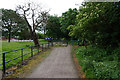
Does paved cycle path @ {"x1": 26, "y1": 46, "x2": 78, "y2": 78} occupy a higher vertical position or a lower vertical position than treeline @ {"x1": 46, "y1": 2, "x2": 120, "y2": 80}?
lower

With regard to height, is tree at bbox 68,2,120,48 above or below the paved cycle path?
above

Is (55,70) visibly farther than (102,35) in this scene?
Yes

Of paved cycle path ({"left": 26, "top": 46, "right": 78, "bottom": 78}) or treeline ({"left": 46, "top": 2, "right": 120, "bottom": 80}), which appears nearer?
treeline ({"left": 46, "top": 2, "right": 120, "bottom": 80})

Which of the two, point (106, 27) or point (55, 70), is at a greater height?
point (106, 27)

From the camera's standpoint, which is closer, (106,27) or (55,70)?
(106,27)

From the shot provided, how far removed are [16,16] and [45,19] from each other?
13.9 ft

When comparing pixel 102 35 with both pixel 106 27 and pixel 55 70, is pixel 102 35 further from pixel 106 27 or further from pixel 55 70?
pixel 55 70

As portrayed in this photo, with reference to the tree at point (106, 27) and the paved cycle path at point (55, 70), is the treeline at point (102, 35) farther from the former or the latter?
the paved cycle path at point (55, 70)

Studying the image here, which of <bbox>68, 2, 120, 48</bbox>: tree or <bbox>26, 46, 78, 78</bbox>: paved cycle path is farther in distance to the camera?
<bbox>26, 46, 78, 78</bbox>: paved cycle path

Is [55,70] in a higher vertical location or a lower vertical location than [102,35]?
lower

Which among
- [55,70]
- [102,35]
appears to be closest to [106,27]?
[102,35]

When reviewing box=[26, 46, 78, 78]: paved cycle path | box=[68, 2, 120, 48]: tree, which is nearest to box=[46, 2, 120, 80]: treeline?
box=[68, 2, 120, 48]: tree

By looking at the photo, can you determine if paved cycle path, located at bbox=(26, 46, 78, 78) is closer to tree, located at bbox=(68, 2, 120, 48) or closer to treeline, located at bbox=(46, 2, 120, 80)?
treeline, located at bbox=(46, 2, 120, 80)

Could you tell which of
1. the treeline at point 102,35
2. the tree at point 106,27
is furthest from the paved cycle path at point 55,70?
the tree at point 106,27
